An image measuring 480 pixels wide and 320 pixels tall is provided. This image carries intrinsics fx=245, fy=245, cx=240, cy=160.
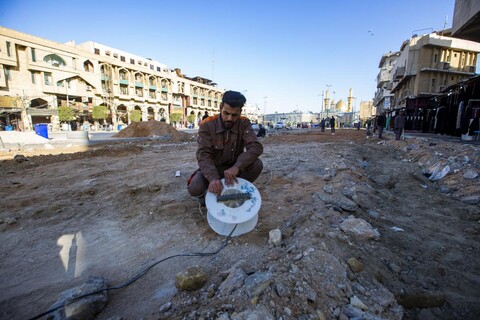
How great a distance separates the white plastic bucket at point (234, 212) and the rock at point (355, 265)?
2.92 feet

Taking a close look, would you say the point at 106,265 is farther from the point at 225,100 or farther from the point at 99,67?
the point at 99,67

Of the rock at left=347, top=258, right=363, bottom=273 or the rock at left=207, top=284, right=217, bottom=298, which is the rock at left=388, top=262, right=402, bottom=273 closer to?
the rock at left=347, top=258, right=363, bottom=273

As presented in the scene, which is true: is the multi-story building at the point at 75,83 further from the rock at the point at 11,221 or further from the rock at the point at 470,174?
the rock at the point at 470,174

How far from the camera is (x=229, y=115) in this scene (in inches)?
108

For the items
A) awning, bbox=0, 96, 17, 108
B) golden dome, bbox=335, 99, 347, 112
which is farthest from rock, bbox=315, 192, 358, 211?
golden dome, bbox=335, 99, 347, 112

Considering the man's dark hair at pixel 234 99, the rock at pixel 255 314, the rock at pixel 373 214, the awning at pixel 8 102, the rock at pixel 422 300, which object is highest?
the awning at pixel 8 102

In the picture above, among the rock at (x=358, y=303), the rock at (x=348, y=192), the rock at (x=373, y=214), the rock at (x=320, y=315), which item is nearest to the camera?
the rock at (x=320, y=315)

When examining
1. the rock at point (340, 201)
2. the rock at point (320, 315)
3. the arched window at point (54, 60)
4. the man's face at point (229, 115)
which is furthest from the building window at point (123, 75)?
the rock at point (320, 315)

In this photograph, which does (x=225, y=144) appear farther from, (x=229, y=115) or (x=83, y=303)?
(x=83, y=303)

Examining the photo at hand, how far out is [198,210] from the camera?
312 centimetres

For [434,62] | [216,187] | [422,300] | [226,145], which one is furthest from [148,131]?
[434,62]

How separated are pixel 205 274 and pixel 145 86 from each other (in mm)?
52861

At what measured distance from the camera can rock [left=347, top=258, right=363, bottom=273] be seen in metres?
1.83

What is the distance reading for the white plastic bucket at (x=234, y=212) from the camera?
231 centimetres
